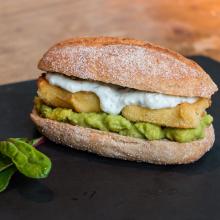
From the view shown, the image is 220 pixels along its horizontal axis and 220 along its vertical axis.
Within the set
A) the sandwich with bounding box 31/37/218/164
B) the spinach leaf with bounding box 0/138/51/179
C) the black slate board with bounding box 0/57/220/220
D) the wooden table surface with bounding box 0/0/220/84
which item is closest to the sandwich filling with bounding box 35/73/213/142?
the sandwich with bounding box 31/37/218/164

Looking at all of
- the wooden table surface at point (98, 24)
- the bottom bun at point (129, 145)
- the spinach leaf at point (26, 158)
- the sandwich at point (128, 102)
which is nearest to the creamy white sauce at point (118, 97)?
the sandwich at point (128, 102)

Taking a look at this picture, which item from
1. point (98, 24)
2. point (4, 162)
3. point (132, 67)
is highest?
point (132, 67)

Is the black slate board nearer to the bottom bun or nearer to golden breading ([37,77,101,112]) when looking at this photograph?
the bottom bun

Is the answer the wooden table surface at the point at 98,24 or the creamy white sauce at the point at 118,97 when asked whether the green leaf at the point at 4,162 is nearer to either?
the creamy white sauce at the point at 118,97

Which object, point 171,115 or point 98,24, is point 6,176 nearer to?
point 171,115

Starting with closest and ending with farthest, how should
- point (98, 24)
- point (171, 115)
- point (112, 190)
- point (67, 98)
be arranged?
1. point (112, 190)
2. point (171, 115)
3. point (67, 98)
4. point (98, 24)

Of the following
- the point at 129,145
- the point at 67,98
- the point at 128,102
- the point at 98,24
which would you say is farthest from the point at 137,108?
the point at 98,24

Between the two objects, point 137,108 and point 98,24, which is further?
point 98,24
